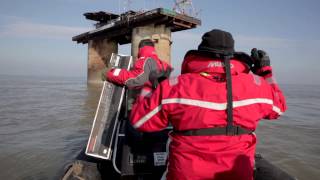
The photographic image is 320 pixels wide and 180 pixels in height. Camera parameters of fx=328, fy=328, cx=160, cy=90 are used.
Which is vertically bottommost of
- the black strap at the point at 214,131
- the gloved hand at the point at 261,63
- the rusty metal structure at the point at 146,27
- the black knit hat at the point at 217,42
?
the black strap at the point at 214,131

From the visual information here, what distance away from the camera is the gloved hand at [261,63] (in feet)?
7.67

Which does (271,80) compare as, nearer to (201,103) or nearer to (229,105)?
(229,105)

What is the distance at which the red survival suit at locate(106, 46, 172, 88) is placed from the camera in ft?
11.7

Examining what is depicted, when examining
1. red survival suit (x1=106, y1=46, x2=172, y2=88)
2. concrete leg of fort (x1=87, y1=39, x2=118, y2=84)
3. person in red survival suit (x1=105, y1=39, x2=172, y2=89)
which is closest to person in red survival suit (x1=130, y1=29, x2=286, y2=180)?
person in red survival suit (x1=105, y1=39, x2=172, y2=89)

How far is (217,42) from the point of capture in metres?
1.99

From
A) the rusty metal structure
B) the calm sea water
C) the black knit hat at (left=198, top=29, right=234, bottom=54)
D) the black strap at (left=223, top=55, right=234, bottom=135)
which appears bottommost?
the calm sea water

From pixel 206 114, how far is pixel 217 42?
45 centimetres

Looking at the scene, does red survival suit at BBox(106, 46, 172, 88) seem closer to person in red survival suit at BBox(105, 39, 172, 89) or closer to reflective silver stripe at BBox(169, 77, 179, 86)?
person in red survival suit at BBox(105, 39, 172, 89)

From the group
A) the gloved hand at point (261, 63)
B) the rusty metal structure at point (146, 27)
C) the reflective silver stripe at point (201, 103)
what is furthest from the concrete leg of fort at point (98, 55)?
the reflective silver stripe at point (201, 103)

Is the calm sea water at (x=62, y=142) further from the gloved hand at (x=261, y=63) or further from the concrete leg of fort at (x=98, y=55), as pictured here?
the concrete leg of fort at (x=98, y=55)

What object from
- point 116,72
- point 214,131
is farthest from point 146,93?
point 116,72

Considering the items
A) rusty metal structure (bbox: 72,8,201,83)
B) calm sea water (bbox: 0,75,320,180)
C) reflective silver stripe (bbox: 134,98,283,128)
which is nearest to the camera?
reflective silver stripe (bbox: 134,98,283,128)

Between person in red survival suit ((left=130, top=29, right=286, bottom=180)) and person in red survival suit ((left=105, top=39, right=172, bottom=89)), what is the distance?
135 cm

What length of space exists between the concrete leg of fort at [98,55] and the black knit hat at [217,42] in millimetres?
23530
